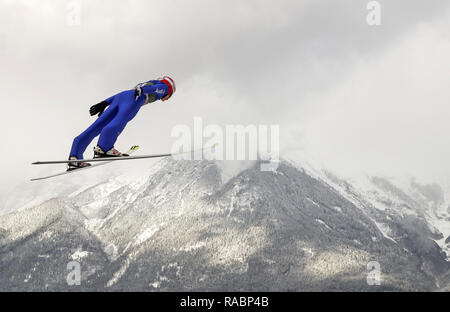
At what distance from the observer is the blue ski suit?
60.4 feet

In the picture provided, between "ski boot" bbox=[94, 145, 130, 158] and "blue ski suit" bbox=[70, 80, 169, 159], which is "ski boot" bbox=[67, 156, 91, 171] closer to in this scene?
"blue ski suit" bbox=[70, 80, 169, 159]

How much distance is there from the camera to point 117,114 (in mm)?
18578

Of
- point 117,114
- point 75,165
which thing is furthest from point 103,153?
point 117,114

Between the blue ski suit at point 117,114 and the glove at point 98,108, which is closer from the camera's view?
the blue ski suit at point 117,114

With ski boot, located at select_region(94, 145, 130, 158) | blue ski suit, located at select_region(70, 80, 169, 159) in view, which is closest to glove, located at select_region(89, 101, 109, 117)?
blue ski suit, located at select_region(70, 80, 169, 159)

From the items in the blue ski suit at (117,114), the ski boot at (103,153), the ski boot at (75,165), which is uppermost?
the blue ski suit at (117,114)

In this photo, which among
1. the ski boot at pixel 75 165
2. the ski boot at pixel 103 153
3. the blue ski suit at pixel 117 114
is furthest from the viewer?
the ski boot at pixel 75 165

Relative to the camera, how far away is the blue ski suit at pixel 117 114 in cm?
1842

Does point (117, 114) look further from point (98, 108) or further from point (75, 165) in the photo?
point (75, 165)

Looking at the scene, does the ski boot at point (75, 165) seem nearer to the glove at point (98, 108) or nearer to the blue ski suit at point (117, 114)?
the blue ski suit at point (117, 114)

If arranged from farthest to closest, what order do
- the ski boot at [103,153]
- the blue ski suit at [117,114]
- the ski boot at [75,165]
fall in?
the ski boot at [75,165] < the ski boot at [103,153] < the blue ski suit at [117,114]

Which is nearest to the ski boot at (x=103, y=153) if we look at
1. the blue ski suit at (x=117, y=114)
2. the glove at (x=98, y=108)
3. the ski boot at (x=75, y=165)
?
the blue ski suit at (x=117, y=114)
